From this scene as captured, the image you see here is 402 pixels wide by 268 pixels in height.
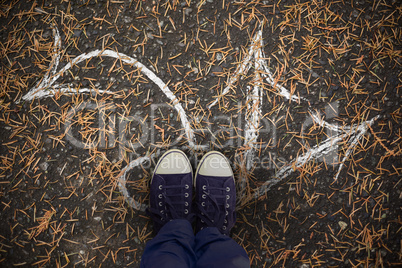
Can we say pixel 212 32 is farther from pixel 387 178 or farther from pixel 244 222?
pixel 387 178

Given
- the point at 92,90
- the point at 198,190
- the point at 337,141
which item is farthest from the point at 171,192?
the point at 337,141

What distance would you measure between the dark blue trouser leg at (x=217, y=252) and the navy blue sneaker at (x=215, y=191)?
12cm

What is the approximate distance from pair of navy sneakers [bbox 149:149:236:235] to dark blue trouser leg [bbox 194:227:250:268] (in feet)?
0.47

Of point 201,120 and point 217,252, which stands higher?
point 201,120

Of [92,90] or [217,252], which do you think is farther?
[92,90]

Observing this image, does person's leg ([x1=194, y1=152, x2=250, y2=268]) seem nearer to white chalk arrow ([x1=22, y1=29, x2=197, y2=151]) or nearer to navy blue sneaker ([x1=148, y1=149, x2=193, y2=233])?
navy blue sneaker ([x1=148, y1=149, x2=193, y2=233])

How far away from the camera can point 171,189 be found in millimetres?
1767

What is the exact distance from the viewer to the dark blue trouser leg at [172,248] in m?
1.31

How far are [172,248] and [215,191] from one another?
516 millimetres

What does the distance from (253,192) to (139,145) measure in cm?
92

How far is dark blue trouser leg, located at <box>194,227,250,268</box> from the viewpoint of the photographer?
4.23 feet

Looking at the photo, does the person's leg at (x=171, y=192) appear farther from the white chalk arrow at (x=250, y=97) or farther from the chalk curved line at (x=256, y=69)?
the chalk curved line at (x=256, y=69)

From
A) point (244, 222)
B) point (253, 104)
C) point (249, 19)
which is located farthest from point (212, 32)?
point (244, 222)

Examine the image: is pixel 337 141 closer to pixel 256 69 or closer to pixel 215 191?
pixel 256 69
